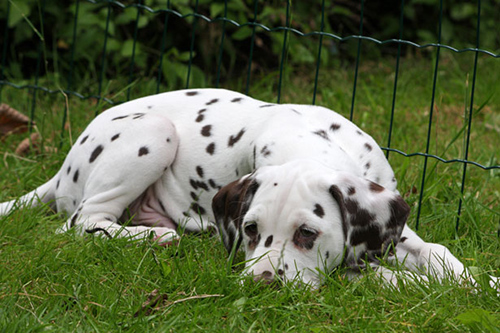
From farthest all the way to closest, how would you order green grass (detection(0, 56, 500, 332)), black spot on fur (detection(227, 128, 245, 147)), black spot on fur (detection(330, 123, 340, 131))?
black spot on fur (detection(227, 128, 245, 147))
black spot on fur (detection(330, 123, 340, 131))
green grass (detection(0, 56, 500, 332))

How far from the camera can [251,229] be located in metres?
3.24

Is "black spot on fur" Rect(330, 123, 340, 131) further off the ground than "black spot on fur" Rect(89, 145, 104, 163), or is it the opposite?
"black spot on fur" Rect(330, 123, 340, 131)

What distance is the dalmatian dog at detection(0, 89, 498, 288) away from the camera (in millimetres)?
3166

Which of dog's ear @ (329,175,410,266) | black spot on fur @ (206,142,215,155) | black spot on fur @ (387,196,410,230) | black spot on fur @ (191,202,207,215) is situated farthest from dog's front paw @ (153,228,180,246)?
black spot on fur @ (387,196,410,230)

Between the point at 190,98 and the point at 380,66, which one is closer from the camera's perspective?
the point at 190,98

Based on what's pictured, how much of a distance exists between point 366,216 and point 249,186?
57cm

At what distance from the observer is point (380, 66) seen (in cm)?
822

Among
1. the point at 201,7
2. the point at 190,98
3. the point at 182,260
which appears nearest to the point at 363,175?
the point at 182,260

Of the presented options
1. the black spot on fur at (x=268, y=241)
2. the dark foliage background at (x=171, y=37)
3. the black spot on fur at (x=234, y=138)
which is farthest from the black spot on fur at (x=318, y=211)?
the dark foliage background at (x=171, y=37)

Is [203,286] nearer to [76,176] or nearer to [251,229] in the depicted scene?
[251,229]

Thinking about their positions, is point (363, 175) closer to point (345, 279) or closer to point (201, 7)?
point (345, 279)

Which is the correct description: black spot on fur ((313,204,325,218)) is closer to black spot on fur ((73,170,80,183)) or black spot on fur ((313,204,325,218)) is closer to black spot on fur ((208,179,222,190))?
black spot on fur ((208,179,222,190))

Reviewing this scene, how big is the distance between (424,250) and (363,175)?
51 cm

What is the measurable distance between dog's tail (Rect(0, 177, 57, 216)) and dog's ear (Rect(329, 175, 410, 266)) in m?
2.05
